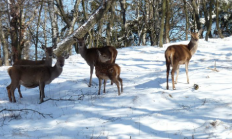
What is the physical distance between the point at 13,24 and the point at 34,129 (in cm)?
1272

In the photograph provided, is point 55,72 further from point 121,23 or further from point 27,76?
point 121,23

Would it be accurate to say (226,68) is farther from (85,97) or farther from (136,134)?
(136,134)

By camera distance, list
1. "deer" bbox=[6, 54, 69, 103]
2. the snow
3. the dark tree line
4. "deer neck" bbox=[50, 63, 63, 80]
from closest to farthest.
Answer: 1. the snow
2. "deer" bbox=[6, 54, 69, 103]
3. "deer neck" bbox=[50, 63, 63, 80]
4. the dark tree line

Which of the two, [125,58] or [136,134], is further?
[125,58]

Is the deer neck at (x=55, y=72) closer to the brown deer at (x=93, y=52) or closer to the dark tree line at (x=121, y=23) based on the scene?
the brown deer at (x=93, y=52)

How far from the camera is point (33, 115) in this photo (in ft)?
19.9

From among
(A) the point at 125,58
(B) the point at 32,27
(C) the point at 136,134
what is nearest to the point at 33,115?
(C) the point at 136,134

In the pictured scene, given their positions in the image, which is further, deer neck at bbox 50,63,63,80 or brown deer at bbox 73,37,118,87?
brown deer at bbox 73,37,118,87

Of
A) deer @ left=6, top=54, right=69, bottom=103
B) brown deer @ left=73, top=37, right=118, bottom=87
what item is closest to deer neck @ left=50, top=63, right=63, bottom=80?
deer @ left=6, top=54, right=69, bottom=103

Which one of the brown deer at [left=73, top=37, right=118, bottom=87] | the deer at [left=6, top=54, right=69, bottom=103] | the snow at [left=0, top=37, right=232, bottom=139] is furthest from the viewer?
the brown deer at [left=73, top=37, right=118, bottom=87]

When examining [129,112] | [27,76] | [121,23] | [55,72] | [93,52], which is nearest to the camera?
[129,112]

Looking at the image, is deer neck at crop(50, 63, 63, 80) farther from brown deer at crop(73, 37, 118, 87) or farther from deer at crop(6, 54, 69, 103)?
brown deer at crop(73, 37, 118, 87)

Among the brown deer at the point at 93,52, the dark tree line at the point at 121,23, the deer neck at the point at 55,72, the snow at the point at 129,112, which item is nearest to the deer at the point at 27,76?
the deer neck at the point at 55,72

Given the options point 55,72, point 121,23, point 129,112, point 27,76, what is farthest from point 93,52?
point 121,23
